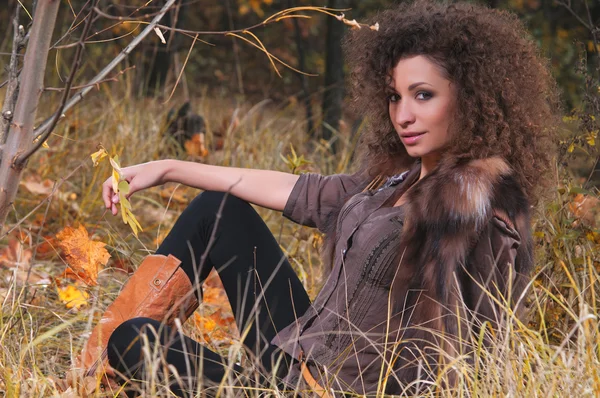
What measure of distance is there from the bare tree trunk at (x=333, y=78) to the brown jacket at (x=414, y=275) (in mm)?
2926

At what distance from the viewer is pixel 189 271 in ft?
7.86

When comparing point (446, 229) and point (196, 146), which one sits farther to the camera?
→ point (196, 146)

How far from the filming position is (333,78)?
17.1ft

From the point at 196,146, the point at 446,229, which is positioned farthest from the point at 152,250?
the point at 446,229

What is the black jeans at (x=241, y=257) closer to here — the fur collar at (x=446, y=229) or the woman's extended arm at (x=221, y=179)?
the woman's extended arm at (x=221, y=179)

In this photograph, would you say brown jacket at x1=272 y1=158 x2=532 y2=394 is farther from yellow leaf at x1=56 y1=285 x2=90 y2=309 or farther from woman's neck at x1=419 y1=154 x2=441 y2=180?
yellow leaf at x1=56 y1=285 x2=90 y2=309

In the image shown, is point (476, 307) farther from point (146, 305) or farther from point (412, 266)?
point (146, 305)

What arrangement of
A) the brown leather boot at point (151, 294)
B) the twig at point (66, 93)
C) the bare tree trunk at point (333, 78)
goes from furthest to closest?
the bare tree trunk at point (333, 78) < the brown leather boot at point (151, 294) < the twig at point (66, 93)

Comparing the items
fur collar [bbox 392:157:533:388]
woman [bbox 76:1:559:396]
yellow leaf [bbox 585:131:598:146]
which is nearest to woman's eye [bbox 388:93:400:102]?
woman [bbox 76:1:559:396]

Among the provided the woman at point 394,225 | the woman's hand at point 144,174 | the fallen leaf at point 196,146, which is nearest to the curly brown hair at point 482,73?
the woman at point 394,225

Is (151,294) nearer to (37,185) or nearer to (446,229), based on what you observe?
(446,229)

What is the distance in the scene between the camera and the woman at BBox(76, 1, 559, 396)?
1.87 metres

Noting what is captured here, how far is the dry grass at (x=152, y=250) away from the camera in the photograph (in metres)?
1.74

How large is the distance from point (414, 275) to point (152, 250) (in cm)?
160
